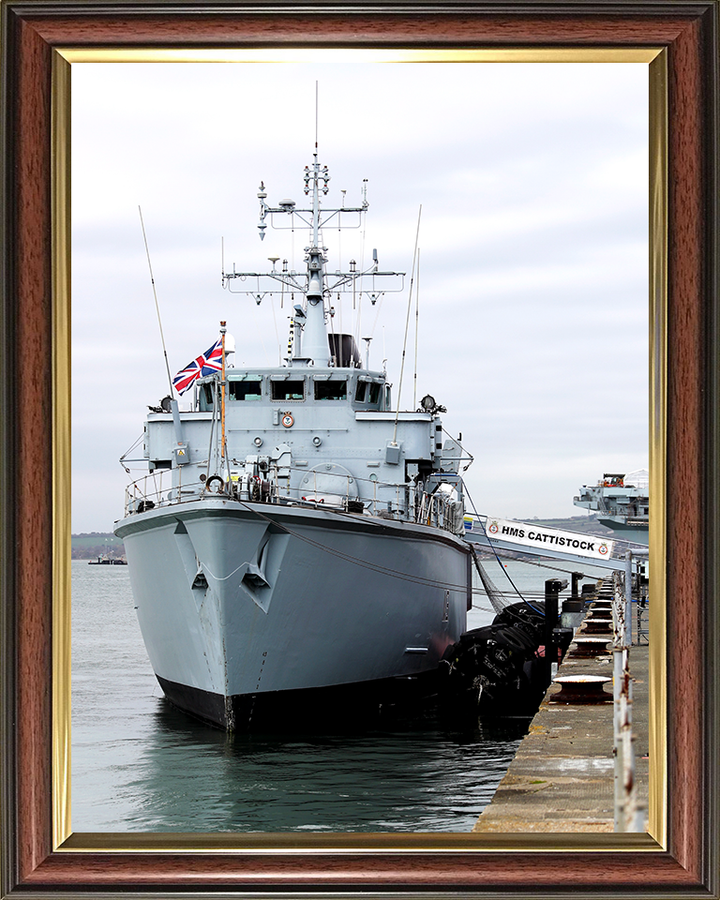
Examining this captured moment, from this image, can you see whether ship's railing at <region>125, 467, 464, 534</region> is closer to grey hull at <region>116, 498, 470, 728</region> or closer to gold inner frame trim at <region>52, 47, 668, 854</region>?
grey hull at <region>116, 498, 470, 728</region>

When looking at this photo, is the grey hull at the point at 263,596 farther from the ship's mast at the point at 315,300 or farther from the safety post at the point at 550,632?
the ship's mast at the point at 315,300

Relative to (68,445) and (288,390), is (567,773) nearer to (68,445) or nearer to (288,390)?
(68,445)

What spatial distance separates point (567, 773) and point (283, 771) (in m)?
6.63

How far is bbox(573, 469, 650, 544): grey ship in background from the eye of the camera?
4.75m

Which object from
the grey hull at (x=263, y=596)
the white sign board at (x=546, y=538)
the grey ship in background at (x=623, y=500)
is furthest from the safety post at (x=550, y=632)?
the grey ship in background at (x=623, y=500)

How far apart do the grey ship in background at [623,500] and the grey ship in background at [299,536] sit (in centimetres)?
486

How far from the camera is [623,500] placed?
21.3 feet

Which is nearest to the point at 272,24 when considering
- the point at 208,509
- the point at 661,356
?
the point at 661,356

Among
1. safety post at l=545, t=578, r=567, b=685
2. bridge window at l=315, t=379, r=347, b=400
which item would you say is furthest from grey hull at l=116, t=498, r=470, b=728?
safety post at l=545, t=578, r=567, b=685

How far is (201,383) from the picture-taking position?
66.9ft

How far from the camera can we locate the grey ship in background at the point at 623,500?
4.75 metres

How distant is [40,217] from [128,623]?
39040 millimetres

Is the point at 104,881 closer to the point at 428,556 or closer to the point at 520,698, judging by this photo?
the point at 428,556

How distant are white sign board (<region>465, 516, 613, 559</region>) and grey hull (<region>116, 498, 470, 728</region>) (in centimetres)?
356
